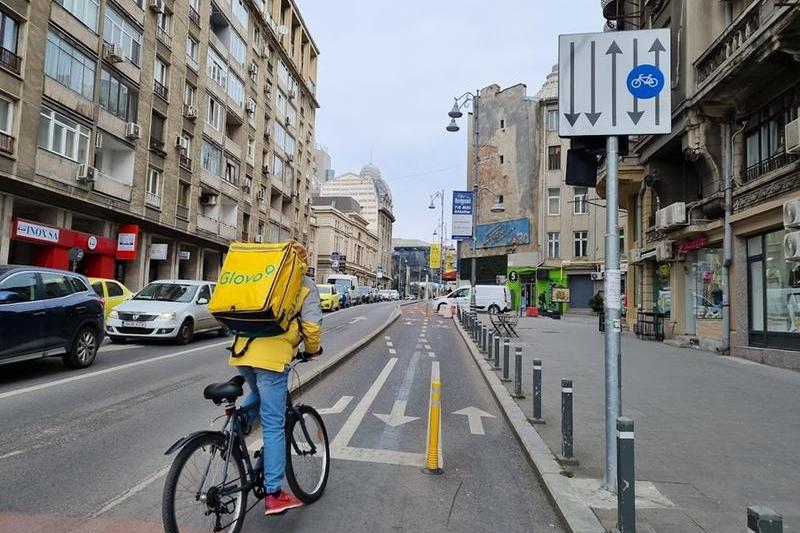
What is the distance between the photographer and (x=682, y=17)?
17156mm

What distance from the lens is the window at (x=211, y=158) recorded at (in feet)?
111

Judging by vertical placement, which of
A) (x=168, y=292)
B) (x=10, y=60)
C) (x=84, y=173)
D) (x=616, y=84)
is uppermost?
(x=10, y=60)

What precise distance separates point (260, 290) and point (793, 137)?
Answer: 1248 cm

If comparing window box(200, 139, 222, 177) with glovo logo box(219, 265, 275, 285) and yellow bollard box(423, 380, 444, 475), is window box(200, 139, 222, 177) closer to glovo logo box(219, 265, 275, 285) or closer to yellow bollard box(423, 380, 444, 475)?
yellow bollard box(423, 380, 444, 475)

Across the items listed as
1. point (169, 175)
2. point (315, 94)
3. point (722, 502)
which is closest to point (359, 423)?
point (722, 502)

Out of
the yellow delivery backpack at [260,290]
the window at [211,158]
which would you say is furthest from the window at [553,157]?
the yellow delivery backpack at [260,290]

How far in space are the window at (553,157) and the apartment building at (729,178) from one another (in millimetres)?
26140

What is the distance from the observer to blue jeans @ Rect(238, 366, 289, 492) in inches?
143

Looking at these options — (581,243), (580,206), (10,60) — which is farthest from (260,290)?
(580,206)

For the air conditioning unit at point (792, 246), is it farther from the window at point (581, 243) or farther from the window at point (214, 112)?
the window at point (581, 243)

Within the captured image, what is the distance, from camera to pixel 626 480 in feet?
11.6

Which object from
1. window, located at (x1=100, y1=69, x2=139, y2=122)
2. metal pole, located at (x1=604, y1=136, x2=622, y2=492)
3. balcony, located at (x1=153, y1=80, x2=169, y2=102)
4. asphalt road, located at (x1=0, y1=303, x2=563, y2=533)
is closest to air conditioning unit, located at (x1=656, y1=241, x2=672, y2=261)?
asphalt road, located at (x1=0, y1=303, x2=563, y2=533)

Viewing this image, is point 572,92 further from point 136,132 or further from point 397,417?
point 136,132

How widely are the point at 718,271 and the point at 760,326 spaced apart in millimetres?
2979
